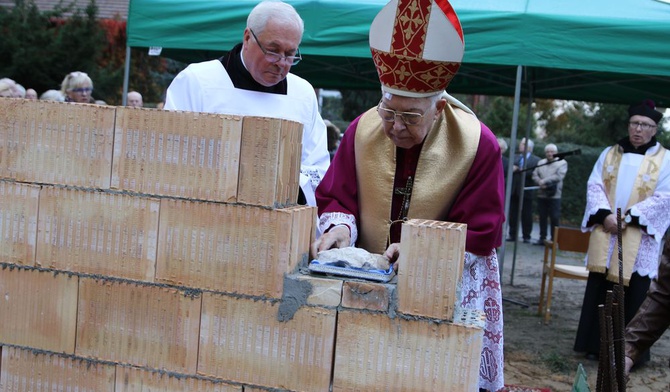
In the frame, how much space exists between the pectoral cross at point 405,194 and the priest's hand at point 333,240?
25 centimetres

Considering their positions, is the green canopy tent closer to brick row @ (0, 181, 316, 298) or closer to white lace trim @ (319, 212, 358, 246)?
white lace trim @ (319, 212, 358, 246)

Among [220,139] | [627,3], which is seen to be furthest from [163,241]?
[627,3]

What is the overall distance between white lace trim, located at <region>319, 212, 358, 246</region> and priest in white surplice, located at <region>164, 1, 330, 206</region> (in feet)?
1.17

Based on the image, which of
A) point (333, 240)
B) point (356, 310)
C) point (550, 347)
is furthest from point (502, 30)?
point (356, 310)

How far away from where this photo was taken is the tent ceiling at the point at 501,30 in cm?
622

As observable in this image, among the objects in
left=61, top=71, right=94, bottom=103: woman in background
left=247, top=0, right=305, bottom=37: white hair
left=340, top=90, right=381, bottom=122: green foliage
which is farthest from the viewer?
left=340, top=90, right=381, bottom=122: green foliage

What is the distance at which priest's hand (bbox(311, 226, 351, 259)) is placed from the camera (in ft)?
9.04

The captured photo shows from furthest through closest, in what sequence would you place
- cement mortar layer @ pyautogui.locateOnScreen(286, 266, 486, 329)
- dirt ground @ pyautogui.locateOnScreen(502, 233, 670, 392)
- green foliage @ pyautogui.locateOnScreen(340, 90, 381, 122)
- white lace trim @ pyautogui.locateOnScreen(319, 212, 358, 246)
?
1. green foliage @ pyautogui.locateOnScreen(340, 90, 381, 122)
2. dirt ground @ pyautogui.locateOnScreen(502, 233, 670, 392)
3. white lace trim @ pyautogui.locateOnScreen(319, 212, 358, 246)
4. cement mortar layer @ pyautogui.locateOnScreen(286, 266, 486, 329)

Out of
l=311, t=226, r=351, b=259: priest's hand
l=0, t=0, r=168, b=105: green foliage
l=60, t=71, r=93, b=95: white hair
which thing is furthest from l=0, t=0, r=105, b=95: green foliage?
l=311, t=226, r=351, b=259: priest's hand

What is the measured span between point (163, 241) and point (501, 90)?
Result: 8.13 m

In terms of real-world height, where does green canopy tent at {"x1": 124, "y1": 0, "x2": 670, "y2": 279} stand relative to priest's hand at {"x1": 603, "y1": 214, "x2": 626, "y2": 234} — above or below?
above

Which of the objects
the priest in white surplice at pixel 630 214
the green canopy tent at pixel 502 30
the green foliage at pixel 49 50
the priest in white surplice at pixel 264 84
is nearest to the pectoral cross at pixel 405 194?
→ the priest in white surplice at pixel 264 84

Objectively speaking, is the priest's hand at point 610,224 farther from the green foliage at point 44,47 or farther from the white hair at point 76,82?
the green foliage at point 44,47

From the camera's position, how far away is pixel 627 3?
254 inches
